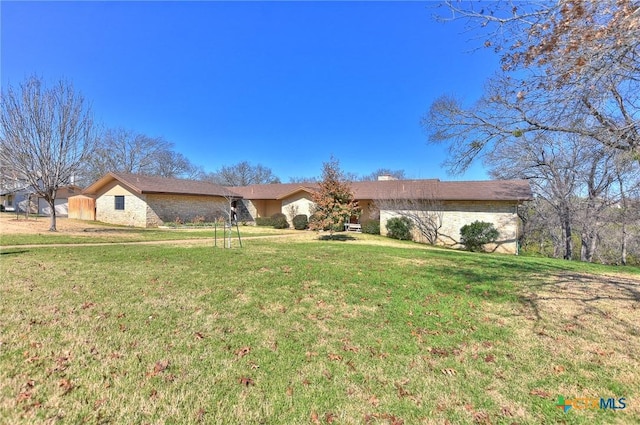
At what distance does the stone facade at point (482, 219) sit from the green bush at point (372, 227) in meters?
1.84

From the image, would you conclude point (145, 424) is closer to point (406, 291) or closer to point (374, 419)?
point (374, 419)

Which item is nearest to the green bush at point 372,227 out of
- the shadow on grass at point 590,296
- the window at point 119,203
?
the shadow on grass at point 590,296

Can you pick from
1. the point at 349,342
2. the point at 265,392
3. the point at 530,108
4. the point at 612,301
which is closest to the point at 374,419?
the point at 265,392

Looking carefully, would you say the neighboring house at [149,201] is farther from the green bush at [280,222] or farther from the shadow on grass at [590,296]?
the shadow on grass at [590,296]

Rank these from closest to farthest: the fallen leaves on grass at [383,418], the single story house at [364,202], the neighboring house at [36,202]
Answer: the fallen leaves on grass at [383,418] < the single story house at [364,202] < the neighboring house at [36,202]

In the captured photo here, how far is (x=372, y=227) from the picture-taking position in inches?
905

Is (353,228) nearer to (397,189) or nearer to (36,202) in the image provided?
A: (397,189)

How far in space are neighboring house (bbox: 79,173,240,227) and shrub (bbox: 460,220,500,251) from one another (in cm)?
1740

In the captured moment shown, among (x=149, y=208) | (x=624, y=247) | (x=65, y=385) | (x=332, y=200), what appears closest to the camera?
(x=65, y=385)

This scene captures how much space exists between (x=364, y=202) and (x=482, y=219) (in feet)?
30.1

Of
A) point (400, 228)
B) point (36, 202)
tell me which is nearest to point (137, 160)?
point (36, 202)

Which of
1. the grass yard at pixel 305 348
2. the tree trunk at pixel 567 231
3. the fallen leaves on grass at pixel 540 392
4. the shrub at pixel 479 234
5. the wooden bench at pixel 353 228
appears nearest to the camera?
the grass yard at pixel 305 348

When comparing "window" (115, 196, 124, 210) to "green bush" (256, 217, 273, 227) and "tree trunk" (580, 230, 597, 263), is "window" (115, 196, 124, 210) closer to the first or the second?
"green bush" (256, 217, 273, 227)

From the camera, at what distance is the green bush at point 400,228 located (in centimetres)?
2125
